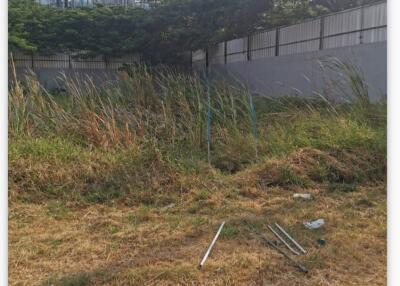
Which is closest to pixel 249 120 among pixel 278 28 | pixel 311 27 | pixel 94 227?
pixel 94 227

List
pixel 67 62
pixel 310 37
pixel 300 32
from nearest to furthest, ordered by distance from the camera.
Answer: pixel 310 37 → pixel 300 32 → pixel 67 62

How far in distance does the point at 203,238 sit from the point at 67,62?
15486 millimetres

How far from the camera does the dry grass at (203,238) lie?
2.68 metres

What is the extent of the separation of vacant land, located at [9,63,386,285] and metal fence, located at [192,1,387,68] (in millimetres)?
3706

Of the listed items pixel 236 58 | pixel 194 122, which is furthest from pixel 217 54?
pixel 194 122

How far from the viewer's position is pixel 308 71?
1148cm

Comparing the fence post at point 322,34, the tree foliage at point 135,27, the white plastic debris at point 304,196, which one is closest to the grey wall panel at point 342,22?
the fence post at point 322,34

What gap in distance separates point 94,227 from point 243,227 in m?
1.19

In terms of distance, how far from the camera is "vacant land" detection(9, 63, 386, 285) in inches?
111

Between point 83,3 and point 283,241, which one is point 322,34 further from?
point 83,3

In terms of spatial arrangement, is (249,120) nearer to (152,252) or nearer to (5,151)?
(152,252)

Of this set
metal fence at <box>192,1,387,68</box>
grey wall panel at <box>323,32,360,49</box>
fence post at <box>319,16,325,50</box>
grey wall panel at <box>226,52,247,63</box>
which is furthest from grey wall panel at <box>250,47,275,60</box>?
grey wall panel at <box>323,32,360,49</box>

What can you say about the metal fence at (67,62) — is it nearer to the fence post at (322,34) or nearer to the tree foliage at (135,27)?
the tree foliage at (135,27)

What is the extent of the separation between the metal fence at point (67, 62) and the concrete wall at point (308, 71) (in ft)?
12.6
